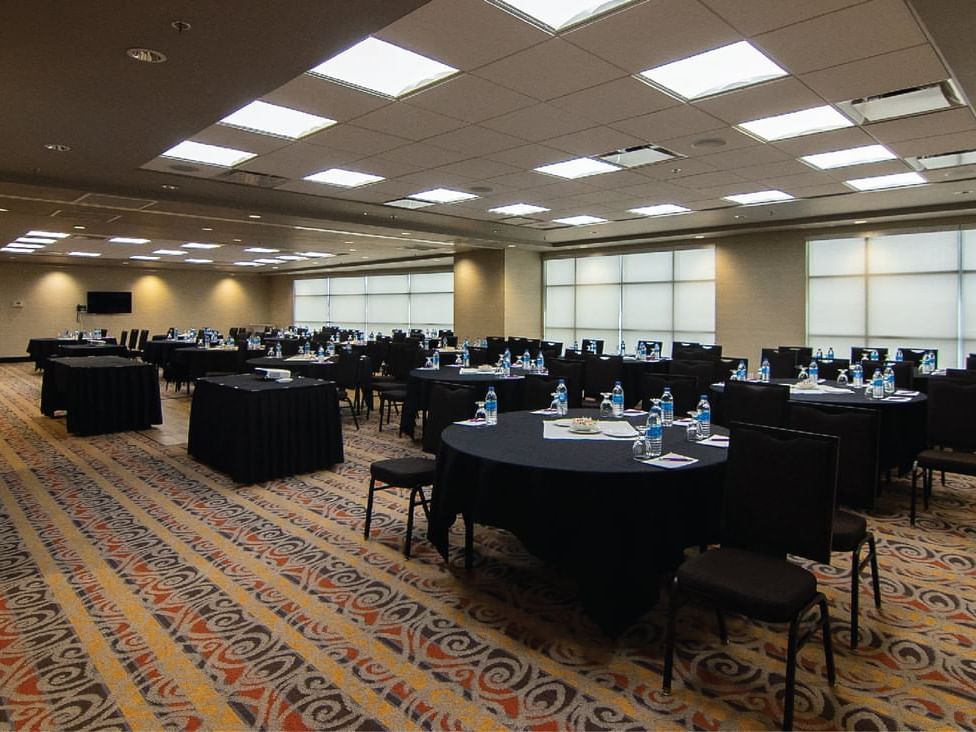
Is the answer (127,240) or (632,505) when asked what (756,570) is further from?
(127,240)

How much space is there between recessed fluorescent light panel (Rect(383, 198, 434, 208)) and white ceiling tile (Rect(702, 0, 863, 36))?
657 centimetres

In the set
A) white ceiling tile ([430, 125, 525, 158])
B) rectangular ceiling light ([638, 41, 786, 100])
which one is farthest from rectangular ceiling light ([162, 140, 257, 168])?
rectangular ceiling light ([638, 41, 786, 100])

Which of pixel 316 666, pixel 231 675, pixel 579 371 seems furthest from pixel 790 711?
pixel 579 371

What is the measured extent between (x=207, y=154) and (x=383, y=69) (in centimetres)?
337

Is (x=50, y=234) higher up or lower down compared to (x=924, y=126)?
higher up

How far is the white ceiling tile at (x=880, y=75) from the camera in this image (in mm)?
4441

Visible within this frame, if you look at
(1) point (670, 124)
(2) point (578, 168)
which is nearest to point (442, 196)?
(2) point (578, 168)

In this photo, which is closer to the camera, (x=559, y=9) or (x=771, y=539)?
(x=771, y=539)

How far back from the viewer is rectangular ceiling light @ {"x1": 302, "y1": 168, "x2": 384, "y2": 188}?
8.16m

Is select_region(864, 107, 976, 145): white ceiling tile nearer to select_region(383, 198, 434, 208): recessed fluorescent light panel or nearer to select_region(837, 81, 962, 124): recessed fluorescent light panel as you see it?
select_region(837, 81, 962, 124): recessed fluorescent light panel

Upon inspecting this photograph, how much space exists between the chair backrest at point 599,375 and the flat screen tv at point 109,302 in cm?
2040

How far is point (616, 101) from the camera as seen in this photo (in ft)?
17.5

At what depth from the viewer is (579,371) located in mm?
6840

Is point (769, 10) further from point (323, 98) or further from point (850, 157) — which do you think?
point (850, 157)
